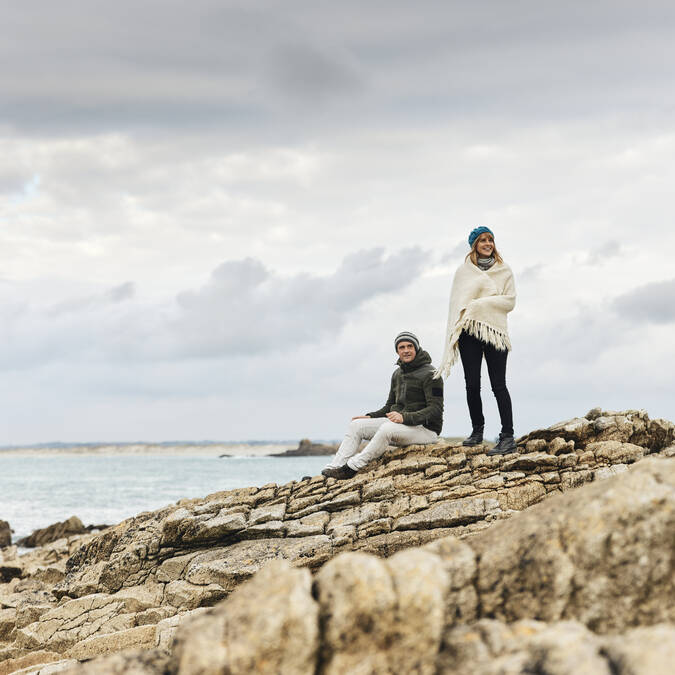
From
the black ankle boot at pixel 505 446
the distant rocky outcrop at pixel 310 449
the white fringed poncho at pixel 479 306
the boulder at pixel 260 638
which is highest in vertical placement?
the white fringed poncho at pixel 479 306

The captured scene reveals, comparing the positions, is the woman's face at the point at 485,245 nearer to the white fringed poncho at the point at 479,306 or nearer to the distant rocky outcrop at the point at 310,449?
the white fringed poncho at the point at 479,306

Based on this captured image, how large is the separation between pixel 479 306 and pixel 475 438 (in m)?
2.72

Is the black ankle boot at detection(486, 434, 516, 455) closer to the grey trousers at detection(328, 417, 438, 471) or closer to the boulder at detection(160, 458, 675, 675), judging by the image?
the grey trousers at detection(328, 417, 438, 471)

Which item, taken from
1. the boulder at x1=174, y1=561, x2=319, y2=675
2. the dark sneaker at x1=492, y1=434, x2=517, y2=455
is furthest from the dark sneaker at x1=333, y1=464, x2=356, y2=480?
the boulder at x1=174, y1=561, x2=319, y2=675

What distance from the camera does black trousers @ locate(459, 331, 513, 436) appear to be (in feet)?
39.5

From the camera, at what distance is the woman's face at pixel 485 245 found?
12284mm

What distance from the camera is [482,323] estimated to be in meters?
12.1

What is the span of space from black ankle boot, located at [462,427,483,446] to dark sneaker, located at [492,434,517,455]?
1.77 ft

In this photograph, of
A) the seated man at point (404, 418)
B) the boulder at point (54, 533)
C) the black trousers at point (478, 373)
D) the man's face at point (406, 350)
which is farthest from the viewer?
the boulder at point (54, 533)

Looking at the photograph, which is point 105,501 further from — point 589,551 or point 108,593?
point 589,551

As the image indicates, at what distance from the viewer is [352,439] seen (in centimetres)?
1325

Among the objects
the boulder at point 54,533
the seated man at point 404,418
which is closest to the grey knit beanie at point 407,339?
the seated man at point 404,418

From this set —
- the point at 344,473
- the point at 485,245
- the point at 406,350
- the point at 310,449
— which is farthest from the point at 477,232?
the point at 310,449

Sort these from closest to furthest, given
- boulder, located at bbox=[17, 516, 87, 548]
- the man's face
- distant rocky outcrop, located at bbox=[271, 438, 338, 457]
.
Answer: the man's face < boulder, located at bbox=[17, 516, 87, 548] < distant rocky outcrop, located at bbox=[271, 438, 338, 457]
